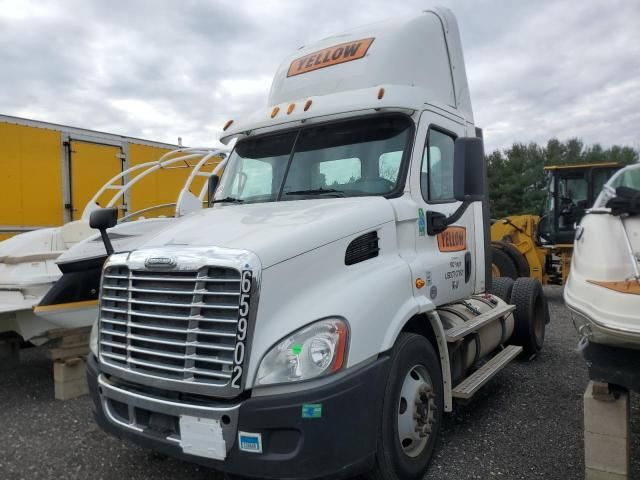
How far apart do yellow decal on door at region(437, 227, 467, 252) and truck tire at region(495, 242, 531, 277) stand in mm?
6519

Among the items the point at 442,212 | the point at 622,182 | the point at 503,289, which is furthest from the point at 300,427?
the point at 503,289

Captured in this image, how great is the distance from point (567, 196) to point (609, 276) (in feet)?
30.3

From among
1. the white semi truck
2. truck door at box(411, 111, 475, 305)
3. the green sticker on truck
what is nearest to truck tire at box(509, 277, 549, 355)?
the white semi truck

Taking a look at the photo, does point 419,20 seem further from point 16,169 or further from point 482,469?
point 16,169

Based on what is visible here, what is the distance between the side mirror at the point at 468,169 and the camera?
3.60 meters

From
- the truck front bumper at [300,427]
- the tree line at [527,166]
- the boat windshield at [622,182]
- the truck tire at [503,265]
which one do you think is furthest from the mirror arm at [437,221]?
the tree line at [527,166]

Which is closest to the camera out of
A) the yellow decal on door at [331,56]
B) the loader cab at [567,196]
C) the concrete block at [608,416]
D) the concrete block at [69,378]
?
the concrete block at [608,416]

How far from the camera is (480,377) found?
4242mm

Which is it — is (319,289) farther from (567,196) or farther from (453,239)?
(567,196)

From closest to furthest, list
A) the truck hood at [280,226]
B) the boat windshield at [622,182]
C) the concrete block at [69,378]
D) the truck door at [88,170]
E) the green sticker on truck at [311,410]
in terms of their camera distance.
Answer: the green sticker on truck at [311,410], the truck hood at [280,226], the boat windshield at [622,182], the concrete block at [69,378], the truck door at [88,170]

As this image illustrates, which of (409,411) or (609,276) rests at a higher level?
(609,276)

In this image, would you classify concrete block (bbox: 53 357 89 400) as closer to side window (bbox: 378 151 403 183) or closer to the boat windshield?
side window (bbox: 378 151 403 183)

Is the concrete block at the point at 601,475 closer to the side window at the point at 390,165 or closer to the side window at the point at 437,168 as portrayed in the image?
the side window at the point at 437,168

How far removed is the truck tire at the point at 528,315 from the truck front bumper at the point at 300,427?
3.98 meters
